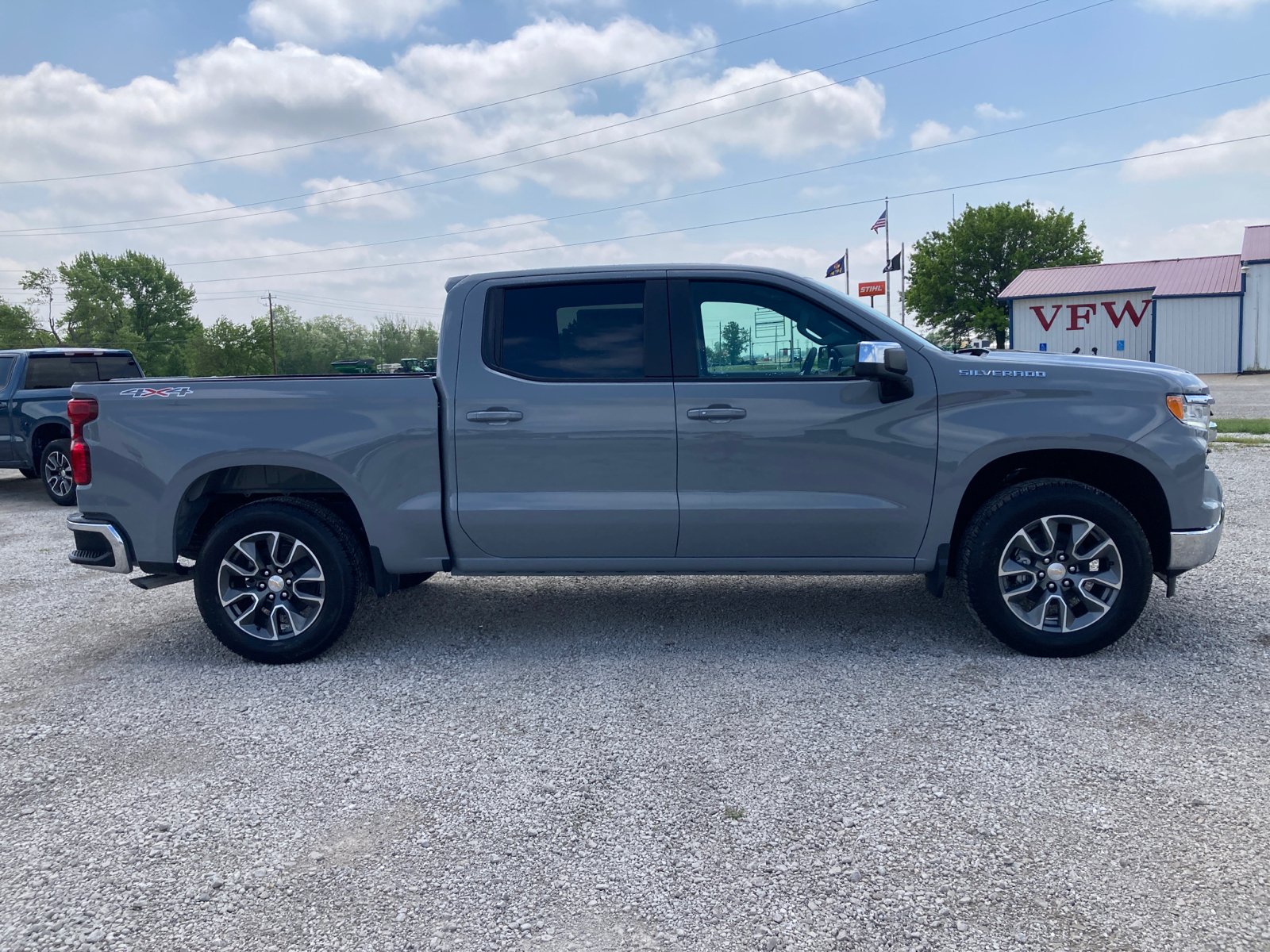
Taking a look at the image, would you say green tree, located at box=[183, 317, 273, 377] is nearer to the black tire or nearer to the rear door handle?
the black tire

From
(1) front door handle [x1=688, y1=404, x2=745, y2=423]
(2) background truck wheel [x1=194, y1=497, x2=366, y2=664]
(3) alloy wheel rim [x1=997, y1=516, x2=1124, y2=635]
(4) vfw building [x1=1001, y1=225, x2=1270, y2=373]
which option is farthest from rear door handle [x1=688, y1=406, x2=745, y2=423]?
(4) vfw building [x1=1001, y1=225, x2=1270, y2=373]

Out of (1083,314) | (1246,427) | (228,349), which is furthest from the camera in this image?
(228,349)

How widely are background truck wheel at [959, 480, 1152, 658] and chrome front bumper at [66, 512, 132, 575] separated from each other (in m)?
4.25

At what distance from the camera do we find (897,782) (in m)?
3.25

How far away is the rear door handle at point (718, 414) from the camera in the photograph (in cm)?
453

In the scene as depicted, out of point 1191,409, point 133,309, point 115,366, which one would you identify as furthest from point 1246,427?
point 133,309

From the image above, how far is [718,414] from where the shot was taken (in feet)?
14.9

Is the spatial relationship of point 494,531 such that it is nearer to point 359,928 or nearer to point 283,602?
point 283,602

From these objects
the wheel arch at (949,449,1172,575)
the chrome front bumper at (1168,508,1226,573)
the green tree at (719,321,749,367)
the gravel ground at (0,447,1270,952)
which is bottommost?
the gravel ground at (0,447,1270,952)

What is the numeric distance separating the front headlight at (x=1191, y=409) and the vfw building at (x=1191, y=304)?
36.0 metres

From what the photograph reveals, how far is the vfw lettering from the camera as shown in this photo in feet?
111

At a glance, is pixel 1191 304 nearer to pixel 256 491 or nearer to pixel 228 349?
pixel 256 491

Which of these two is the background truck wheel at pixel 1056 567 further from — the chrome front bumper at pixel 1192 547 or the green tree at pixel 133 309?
the green tree at pixel 133 309

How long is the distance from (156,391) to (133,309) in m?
108
